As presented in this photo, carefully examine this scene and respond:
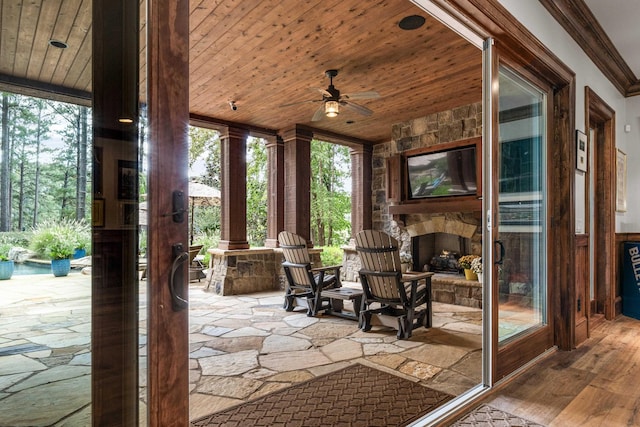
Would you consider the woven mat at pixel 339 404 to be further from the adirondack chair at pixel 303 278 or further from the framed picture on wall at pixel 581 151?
the framed picture on wall at pixel 581 151

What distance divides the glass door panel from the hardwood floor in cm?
29

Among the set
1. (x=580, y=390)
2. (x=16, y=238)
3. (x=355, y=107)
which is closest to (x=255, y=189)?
(x=355, y=107)

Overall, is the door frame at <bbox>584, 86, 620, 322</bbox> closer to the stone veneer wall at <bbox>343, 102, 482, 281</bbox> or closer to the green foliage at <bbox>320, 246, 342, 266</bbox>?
the stone veneer wall at <bbox>343, 102, 482, 281</bbox>

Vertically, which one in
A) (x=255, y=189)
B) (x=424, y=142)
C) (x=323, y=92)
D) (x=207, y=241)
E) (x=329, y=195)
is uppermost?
(x=323, y=92)

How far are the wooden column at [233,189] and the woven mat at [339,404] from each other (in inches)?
141

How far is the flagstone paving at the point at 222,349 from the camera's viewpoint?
908 millimetres

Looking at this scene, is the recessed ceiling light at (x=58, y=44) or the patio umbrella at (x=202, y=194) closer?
the recessed ceiling light at (x=58, y=44)

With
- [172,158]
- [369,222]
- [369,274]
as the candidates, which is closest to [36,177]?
[172,158]

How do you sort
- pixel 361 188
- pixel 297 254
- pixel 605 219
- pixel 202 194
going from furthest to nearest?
pixel 361 188 → pixel 202 194 → pixel 297 254 → pixel 605 219

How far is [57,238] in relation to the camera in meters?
0.97

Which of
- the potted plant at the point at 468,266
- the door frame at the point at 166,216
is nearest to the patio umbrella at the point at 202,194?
the potted plant at the point at 468,266

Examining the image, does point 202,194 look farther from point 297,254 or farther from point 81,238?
point 81,238

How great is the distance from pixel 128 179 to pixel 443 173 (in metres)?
4.93

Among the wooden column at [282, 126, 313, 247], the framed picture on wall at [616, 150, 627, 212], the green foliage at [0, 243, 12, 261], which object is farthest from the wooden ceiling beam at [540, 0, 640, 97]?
the wooden column at [282, 126, 313, 247]
